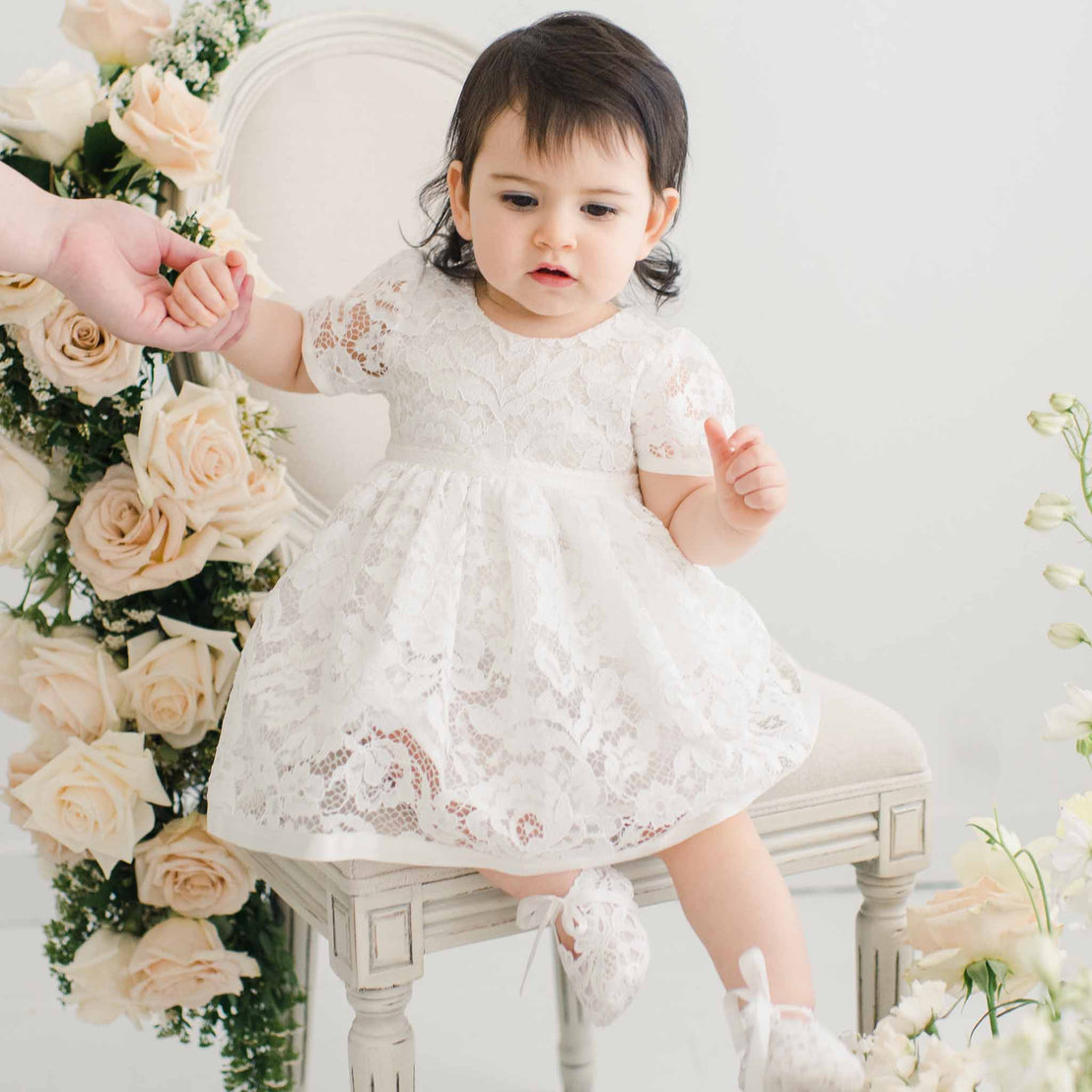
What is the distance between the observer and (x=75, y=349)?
1.13m

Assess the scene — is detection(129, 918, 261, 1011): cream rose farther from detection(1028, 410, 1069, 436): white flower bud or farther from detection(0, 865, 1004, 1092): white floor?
detection(1028, 410, 1069, 436): white flower bud

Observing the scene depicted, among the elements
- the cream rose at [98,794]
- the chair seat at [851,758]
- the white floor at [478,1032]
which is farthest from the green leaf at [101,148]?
the white floor at [478,1032]

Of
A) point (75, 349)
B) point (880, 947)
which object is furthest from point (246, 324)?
point (880, 947)

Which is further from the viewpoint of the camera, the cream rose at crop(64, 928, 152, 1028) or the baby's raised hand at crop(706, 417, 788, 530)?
the cream rose at crop(64, 928, 152, 1028)

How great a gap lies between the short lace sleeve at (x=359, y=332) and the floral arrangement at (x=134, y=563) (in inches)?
4.6

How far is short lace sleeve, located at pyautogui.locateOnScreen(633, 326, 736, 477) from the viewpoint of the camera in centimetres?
108

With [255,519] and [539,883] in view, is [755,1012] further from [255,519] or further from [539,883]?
[255,519]

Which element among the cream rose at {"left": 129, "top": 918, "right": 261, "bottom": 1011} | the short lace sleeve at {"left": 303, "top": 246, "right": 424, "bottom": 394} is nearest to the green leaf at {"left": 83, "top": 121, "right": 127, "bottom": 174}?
the short lace sleeve at {"left": 303, "top": 246, "right": 424, "bottom": 394}

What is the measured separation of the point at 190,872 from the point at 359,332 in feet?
1.70

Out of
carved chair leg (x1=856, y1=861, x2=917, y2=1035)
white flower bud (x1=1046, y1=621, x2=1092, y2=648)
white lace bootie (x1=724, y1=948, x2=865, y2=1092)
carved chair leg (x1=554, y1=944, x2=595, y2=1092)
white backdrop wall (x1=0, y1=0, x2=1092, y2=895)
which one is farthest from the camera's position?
white backdrop wall (x1=0, y1=0, x2=1092, y2=895)

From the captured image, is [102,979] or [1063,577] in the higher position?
[1063,577]

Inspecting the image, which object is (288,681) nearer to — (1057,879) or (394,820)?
(394,820)

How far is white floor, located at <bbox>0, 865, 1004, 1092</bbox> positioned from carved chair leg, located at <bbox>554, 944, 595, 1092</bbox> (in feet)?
0.26

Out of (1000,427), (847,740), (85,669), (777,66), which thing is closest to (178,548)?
(85,669)
